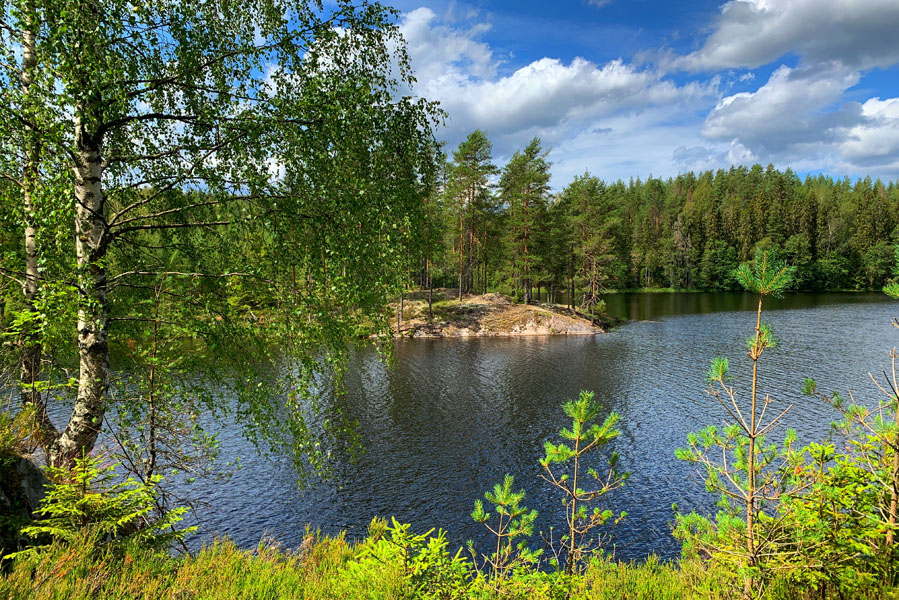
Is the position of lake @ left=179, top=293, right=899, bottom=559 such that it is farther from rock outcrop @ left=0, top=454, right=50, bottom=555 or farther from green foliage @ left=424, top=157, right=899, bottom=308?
green foliage @ left=424, top=157, right=899, bottom=308

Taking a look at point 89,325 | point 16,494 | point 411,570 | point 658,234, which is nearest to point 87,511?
point 16,494

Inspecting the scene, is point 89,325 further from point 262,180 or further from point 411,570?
point 411,570

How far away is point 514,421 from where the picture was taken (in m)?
19.7

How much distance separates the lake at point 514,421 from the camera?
495 inches

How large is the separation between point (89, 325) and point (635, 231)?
102 meters

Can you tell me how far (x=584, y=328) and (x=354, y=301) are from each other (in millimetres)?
39886

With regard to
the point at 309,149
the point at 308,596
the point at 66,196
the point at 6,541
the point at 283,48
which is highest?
the point at 283,48

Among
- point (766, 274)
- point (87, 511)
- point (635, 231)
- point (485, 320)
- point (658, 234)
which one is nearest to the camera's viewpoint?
point (766, 274)

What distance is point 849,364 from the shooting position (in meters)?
27.5

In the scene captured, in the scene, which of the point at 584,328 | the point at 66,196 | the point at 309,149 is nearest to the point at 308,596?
the point at 66,196

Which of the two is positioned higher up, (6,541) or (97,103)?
(97,103)

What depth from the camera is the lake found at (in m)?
12.6

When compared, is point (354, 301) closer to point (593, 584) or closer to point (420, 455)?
point (593, 584)

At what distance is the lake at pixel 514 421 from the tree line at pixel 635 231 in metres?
7.23
